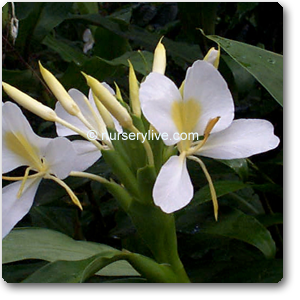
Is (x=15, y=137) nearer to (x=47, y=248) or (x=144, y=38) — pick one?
(x=47, y=248)

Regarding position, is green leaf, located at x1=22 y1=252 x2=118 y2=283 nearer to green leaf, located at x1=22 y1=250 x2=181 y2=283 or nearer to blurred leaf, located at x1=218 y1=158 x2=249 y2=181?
green leaf, located at x1=22 y1=250 x2=181 y2=283

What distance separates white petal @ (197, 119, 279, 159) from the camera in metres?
0.45

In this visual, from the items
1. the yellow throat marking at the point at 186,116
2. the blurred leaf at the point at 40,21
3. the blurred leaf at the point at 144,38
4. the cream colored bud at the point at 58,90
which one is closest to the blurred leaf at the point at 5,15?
the blurred leaf at the point at 40,21

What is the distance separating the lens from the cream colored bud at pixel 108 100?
1.40 feet

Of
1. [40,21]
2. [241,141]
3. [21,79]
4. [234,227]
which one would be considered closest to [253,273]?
[234,227]

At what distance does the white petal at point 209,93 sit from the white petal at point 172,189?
0.06 metres

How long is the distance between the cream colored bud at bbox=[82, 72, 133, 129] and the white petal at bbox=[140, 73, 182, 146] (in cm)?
3

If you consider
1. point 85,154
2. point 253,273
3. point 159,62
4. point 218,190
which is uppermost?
point 159,62

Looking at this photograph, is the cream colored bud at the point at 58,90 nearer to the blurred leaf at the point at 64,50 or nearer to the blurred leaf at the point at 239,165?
the blurred leaf at the point at 239,165

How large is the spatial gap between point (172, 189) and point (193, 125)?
0.08 metres

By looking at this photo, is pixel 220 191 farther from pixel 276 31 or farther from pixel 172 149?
pixel 276 31

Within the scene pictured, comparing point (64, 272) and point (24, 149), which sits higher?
point (24, 149)

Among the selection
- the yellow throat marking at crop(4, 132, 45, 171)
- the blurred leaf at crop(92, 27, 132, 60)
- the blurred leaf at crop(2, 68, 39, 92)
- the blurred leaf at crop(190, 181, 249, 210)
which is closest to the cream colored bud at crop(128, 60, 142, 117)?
the yellow throat marking at crop(4, 132, 45, 171)

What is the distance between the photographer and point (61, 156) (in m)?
0.45
